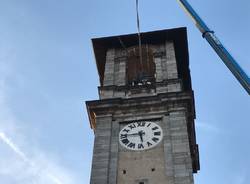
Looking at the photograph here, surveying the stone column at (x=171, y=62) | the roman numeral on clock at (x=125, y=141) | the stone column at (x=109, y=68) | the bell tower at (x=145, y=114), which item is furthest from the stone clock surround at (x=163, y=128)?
the stone column at (x=109, y=68)

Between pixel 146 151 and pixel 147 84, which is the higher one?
pixel 147 84

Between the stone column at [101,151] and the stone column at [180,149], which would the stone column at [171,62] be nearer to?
the stone column at [180,149]

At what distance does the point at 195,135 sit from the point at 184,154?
4.80 metres

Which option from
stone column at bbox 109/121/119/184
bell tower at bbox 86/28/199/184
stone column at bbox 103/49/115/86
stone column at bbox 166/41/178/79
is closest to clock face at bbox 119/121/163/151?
bell tower at bbox 86/28/199/184

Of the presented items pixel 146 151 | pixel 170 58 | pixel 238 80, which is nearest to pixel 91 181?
pixel 146 151

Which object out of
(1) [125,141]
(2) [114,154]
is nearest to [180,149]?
(1) [125,141]

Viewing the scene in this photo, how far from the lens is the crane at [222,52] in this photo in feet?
76.1

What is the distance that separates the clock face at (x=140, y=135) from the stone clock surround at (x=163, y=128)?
27 centimetres

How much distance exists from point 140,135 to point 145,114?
1527 mm

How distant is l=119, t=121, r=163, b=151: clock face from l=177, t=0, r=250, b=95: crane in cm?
465

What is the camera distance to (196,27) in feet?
90.7

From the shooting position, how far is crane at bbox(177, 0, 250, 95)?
23.2m

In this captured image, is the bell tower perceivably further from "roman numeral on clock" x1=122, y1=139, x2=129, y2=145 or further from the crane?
the crane

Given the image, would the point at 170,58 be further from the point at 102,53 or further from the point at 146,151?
the point at 146,151
